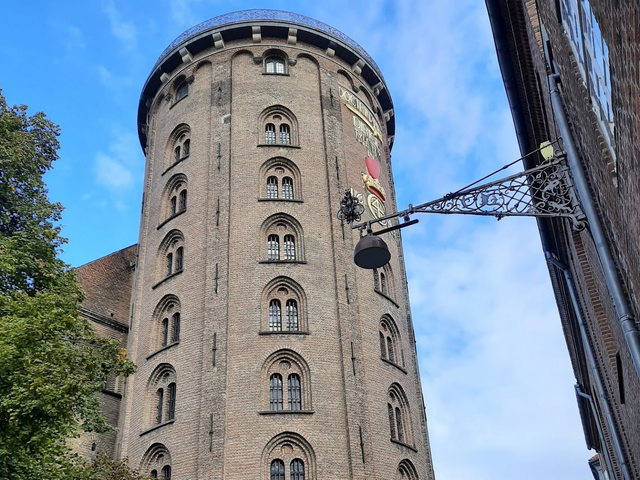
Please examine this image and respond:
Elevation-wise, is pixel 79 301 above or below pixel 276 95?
below

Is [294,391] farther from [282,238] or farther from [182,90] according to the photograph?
[182,90]

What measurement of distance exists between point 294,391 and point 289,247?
18.8ft

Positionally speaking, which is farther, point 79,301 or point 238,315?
point 238,315

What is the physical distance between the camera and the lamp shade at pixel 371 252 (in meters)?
8.15

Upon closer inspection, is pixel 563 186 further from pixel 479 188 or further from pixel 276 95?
pixel 276 95

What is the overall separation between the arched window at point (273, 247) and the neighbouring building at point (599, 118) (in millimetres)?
12376

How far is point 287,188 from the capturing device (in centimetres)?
2656

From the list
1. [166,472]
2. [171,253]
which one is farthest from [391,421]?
[171,253]

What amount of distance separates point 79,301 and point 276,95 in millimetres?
16478

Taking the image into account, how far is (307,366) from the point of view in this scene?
2206 centimetres

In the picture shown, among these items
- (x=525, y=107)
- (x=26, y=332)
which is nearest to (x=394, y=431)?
(x=525, y=107)

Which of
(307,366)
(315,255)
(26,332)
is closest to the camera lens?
(26,332)

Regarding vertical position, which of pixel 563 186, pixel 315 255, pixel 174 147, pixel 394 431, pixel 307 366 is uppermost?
pixel 174 147

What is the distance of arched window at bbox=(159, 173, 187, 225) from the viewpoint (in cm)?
2762
